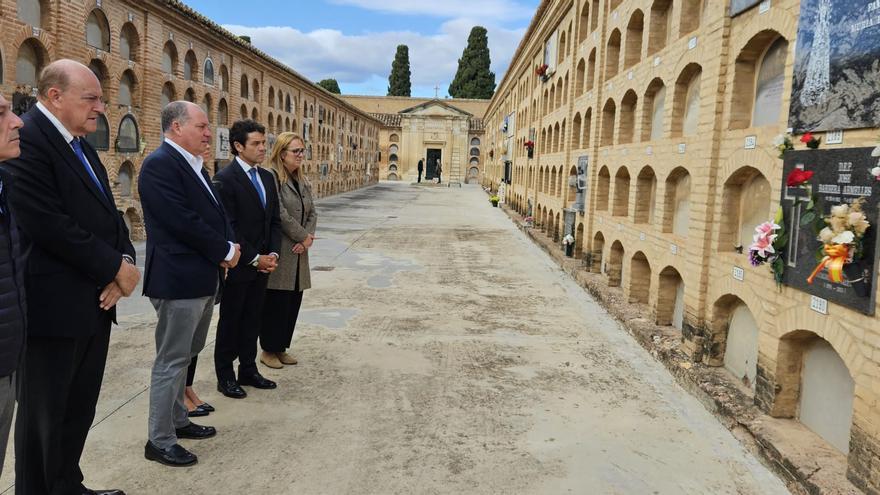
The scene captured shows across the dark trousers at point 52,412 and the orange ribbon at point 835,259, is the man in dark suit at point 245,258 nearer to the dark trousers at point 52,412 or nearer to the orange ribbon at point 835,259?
the dark trousers at point 52,412

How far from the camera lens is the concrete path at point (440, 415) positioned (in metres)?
3.35

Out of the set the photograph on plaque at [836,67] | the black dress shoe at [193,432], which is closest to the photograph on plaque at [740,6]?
the photograph on plaque at [836,67]

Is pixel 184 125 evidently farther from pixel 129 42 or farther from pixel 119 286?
pixel 129 42

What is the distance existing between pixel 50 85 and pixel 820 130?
401 centimetres

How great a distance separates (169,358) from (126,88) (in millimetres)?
9822

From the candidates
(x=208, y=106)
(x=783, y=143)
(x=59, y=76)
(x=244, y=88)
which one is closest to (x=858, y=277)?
(x=783, y=143)

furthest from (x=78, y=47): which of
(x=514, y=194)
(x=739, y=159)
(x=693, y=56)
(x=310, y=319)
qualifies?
(x=514, y=194)

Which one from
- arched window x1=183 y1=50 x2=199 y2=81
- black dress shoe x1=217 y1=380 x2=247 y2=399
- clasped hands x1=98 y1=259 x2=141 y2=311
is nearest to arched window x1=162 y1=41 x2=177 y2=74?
arched window x1=183 y1=50 x2=199 y2=81

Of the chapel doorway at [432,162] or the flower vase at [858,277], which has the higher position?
the chapel doorway at [432,162]

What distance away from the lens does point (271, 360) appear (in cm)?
510

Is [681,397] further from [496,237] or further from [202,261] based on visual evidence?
[496,237]

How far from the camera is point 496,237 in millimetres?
15117

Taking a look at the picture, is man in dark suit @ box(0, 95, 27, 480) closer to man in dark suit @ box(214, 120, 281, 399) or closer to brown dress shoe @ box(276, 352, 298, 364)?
man in dark suit @ box(214, 120, 281, 399)

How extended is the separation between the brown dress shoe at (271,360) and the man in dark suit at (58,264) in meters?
2.20
